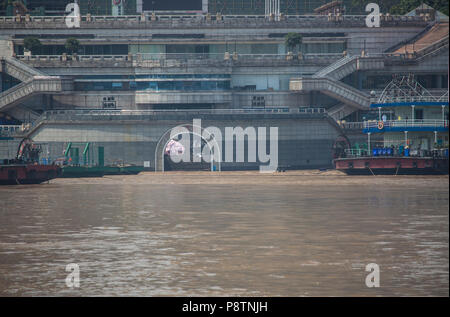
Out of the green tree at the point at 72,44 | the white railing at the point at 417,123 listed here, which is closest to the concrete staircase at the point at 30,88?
the green tree at the point at 72,44

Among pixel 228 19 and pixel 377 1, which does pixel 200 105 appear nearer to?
pixel 228 19

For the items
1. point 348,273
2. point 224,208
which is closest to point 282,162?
point 224,208

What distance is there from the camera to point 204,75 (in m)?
→ 99.8

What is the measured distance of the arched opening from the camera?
308ft

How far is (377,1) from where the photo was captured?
132 meters

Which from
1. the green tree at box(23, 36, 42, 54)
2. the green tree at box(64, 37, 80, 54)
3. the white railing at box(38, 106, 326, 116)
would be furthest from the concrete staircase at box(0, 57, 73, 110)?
the green tree at box(23, 36, 42, 54)

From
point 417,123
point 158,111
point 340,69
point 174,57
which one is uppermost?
point 174,57

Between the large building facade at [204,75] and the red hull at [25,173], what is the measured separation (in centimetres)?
1675

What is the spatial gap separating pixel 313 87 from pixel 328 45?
14.1 meters

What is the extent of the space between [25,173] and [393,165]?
35447mm

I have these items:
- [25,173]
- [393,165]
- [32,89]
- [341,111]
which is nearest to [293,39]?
[341,111]

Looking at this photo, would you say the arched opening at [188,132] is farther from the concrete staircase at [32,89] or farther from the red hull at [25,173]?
the red hull at [25,173]

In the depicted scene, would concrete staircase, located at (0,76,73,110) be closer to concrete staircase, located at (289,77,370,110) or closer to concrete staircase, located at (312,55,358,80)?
concrete staircase, located at (289,77,370,110)

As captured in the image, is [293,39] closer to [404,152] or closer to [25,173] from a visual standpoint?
[404,152]
